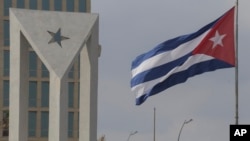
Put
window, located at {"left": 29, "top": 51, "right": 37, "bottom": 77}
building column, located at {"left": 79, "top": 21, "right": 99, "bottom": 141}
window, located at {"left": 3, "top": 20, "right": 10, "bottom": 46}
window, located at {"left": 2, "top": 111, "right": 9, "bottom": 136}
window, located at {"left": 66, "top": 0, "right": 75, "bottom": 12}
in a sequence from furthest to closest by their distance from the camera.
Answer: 1. window, located at {"left": 66, "top": 0, "right": 75, "bottom": 12}
2. window, located at {"left": 2, "top": 111, "right": 9, "bottom": 136}
3. window, located at {"left": 29, "top": 51, "right": 37, "bottom": 77}
4. window, located at {"left": 3, "top": 20, "right": 10, "bottom": 46}
5. building column, located at {"left": 79, "top": 21, "right": 99, "bottom": 141}

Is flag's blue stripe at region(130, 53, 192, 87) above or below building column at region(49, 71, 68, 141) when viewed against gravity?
above

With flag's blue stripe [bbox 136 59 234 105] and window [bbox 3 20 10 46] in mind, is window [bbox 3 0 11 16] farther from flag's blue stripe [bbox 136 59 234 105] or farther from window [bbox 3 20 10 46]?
flag's blue stripe [bbox 136 59 234 105]

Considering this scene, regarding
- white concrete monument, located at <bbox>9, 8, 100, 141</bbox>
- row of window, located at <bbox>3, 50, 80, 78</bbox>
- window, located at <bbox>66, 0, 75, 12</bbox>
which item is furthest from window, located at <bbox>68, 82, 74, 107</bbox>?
white concrete monument, located at <bbox>9, 8, 100, 141</bbox>

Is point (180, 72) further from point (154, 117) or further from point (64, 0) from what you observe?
point (64, 0)

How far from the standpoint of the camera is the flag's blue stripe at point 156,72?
2492 centimetres

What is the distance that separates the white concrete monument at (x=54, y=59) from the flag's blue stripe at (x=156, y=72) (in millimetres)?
13057

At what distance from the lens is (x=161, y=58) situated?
2511 centimetres

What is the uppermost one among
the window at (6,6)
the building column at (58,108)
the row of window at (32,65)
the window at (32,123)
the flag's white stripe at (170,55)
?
the window at (6,6)

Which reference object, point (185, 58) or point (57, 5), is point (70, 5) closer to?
point (57, 5)

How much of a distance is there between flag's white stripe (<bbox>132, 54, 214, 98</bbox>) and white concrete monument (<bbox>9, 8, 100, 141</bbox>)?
13.3m

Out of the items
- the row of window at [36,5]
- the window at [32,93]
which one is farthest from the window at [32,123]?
the row of window at [36,5]

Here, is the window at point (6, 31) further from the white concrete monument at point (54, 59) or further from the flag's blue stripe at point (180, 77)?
the flag's blue stripe at point (180, 77)

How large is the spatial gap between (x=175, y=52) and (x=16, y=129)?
1456 centimetres

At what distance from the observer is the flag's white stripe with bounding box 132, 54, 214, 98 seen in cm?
2483
